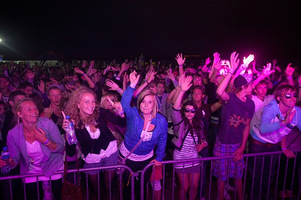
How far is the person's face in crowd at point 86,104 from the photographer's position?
3.10m

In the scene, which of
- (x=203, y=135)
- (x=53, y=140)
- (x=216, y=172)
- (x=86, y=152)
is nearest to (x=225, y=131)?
(x=203, y=135)

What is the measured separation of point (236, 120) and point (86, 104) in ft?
7.94

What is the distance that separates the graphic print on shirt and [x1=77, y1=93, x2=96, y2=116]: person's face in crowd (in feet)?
7.37

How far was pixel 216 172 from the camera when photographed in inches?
148

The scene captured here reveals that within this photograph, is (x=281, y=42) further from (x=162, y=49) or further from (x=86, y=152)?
(x=86, y=152)

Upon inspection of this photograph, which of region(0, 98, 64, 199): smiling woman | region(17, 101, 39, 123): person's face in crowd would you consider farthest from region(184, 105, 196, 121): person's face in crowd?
region(17, 101, 39, 123): person's face in crowd

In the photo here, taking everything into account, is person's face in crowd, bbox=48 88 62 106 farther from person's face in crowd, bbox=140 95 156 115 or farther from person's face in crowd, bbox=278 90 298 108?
person's face in crowd, bbox=278 90 298 108

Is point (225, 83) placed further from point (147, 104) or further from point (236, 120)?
point (147, 104)

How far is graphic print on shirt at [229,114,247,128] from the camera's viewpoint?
3623 mm

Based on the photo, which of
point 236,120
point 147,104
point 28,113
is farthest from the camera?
point 236,120

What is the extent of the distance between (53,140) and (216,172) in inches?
106

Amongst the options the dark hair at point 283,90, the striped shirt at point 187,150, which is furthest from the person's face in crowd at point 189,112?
the dark hair at point 283,90

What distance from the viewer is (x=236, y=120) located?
3627 mm

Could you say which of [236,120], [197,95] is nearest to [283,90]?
[236,120]
